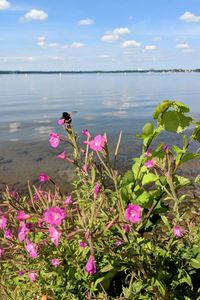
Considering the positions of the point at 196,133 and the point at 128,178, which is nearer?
the point at 196,133

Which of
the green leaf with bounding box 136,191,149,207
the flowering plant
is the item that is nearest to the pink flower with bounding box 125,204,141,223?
the flowering plant

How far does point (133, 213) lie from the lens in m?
2.52

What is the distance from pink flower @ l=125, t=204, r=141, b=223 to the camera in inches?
98.7

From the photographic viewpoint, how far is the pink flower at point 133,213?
2506 mm

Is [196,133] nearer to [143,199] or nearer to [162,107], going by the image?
[162,107]

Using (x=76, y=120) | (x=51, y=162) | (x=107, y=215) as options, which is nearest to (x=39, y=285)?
(x=107, y=215)

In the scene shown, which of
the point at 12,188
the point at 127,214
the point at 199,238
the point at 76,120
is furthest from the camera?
the point at 76,120

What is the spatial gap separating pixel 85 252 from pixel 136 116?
67.9 ft

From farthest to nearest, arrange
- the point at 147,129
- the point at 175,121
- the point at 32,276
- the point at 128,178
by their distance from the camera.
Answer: the point at 32,276
the point at 128,178
the point at 147,129
the point at 175,121

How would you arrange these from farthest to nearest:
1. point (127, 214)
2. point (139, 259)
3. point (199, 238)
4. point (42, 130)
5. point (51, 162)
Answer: point (42, 130), point (51, 162), point (199, 238), point (139, 259), point (127, 214)

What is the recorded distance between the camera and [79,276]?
3305 mm

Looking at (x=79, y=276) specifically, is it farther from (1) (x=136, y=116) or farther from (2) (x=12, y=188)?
(1) (x=136, y=116)

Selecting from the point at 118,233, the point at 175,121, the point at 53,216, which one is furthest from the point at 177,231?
the point at 53,216

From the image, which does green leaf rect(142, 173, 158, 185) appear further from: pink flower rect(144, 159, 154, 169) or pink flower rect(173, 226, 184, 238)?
pink flower rect(173, 226, 184, 238)
